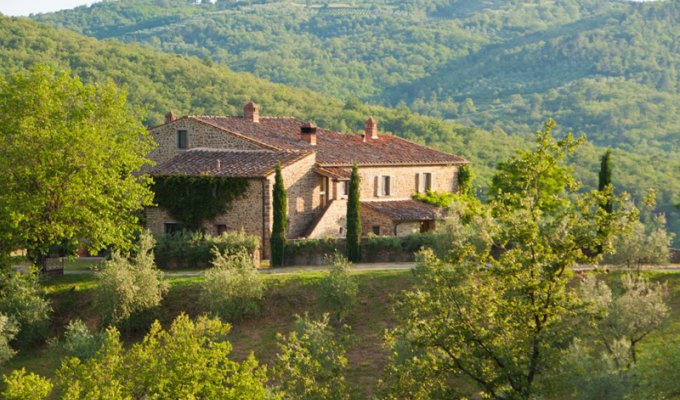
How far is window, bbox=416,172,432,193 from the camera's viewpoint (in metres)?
58.1

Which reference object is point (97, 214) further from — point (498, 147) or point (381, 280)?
point (498, 147)

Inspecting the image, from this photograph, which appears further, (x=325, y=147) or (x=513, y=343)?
(x=325, y=147)

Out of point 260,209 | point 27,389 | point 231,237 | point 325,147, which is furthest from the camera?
point 325,147

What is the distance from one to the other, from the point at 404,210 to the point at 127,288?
17859mm

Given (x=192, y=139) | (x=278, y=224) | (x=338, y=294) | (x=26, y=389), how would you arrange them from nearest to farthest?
1. (x=26, y=389)
2. (x=338, y=294)
3. (x=278, y=224)
4. (x=192, y=139)

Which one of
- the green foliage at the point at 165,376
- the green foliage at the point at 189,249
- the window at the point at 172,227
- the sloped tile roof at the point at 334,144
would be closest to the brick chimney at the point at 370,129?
the sloped tile roof at the point at 334,144

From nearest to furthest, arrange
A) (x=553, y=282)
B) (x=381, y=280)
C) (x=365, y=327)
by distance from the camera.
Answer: (x=553, y=282)
(x=365, y=327)
(x=381, y=280)

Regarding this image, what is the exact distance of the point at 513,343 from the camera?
21.4 meters

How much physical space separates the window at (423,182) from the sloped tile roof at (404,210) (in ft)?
8.08

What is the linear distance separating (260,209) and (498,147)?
203 feet

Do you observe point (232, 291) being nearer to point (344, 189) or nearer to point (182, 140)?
point (344, 189)

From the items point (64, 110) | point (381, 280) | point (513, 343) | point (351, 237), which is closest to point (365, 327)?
point (381, 280)

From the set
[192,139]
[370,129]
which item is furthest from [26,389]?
[370,129]

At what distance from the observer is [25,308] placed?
4047cm
